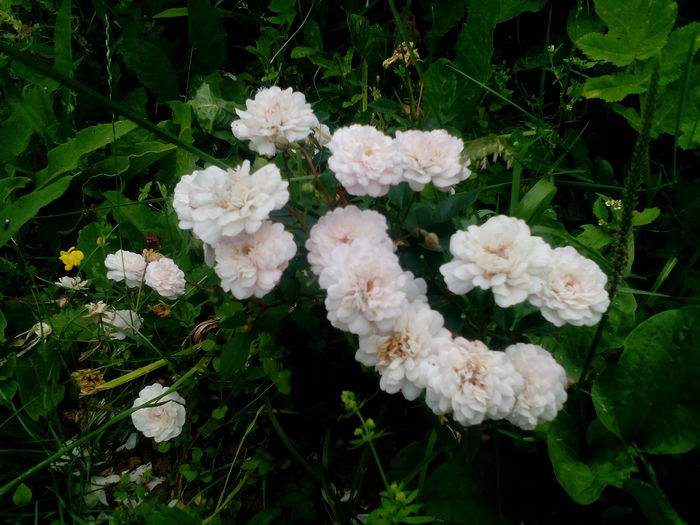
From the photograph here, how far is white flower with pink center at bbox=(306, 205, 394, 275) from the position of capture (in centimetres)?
84

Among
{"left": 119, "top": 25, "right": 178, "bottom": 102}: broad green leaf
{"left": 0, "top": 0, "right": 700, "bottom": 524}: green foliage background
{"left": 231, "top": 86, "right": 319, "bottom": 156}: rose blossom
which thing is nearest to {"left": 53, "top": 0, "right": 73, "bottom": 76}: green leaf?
{"left": 0, "top": 0, "right": 700, "bottom": 524}: green foliage background

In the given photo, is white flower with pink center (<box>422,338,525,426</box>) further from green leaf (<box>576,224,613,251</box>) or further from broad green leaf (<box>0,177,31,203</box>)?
broad green leaf (<box>0,177,31,203</box>)

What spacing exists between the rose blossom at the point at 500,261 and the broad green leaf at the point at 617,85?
851 mm

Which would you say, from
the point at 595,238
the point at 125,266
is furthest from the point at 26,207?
the point at 595,238

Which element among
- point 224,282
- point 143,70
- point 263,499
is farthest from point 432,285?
point 143,70

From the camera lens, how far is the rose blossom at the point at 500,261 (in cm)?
75

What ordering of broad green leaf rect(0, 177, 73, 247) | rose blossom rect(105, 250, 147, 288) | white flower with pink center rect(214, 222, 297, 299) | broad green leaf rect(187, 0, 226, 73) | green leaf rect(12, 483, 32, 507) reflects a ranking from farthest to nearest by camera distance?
broad green leaf rect(187, 0, 226, 73), broad green leaf rect(0, 177, 73, 247), rose blossom rect(105, 250, 147, 288), green leaf rect(12, 483, 32, 507), white flower with pink center rect(214, 222, 297, 299)

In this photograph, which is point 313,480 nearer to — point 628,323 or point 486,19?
point 628,323

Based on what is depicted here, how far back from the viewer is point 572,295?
0.79 m

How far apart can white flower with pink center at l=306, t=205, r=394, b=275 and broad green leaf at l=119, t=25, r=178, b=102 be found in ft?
4.80

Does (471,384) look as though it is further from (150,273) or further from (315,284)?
(150,273)

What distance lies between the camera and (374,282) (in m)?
0.75

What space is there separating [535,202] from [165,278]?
0.84 m

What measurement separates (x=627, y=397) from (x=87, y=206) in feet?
5.76
